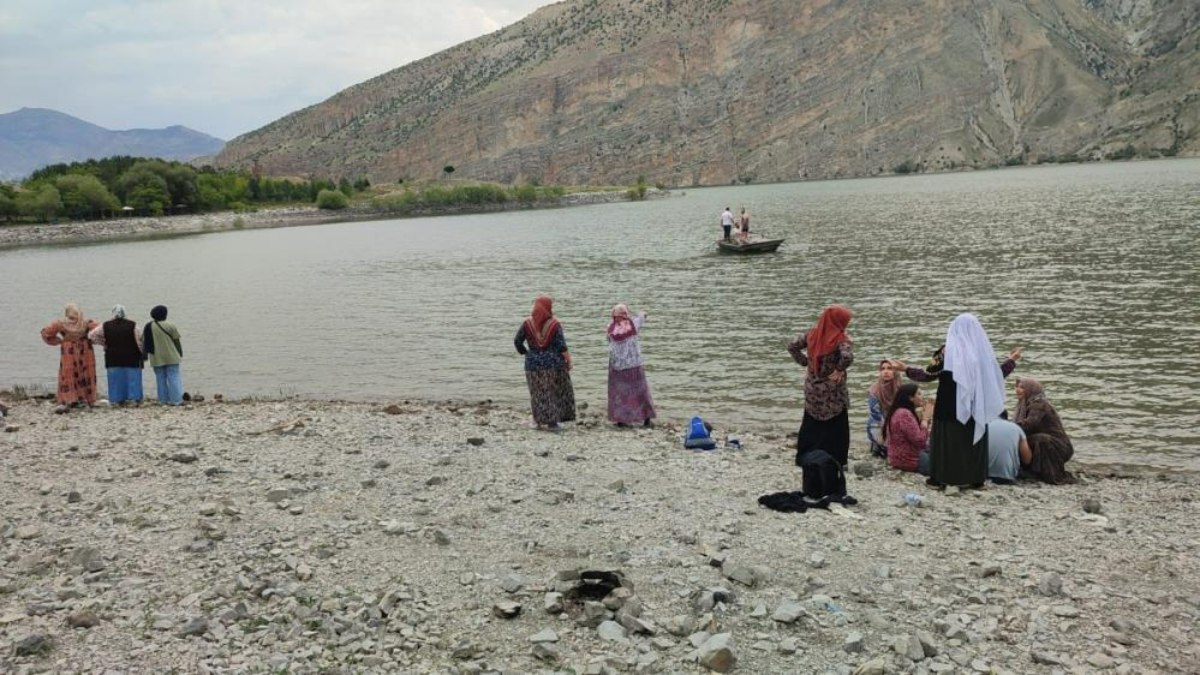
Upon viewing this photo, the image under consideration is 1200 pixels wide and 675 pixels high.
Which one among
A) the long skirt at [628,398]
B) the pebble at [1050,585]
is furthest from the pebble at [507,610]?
the long skirt at [628,398]

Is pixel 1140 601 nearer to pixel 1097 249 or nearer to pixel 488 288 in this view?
pixel 488 288

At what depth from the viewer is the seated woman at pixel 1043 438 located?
9.96 meters

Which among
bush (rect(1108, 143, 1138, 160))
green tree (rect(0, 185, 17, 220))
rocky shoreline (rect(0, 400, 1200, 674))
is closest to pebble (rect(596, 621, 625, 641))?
rocky shoreline (rect(0, 400, 1200, 674))

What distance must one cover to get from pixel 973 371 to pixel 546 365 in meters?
5.88

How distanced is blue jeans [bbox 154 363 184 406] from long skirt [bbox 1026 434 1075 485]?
13.8 metres

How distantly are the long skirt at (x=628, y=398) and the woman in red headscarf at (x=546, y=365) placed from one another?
0.66 meters

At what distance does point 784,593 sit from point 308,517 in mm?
4530

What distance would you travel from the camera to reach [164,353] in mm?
14992

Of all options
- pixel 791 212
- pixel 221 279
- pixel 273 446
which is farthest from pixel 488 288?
pixel 791 212

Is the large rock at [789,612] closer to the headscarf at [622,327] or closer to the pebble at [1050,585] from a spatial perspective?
the pebble at [1050,585]

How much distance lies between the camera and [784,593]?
21.5 ft

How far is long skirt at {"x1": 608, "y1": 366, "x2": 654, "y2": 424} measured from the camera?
12.9 meters

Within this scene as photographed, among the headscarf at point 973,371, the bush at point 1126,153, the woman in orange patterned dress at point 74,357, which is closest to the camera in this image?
the headscarf at point 973,371

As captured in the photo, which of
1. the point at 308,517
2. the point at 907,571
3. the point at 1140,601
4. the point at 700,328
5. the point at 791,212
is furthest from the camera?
the point at 791,212
